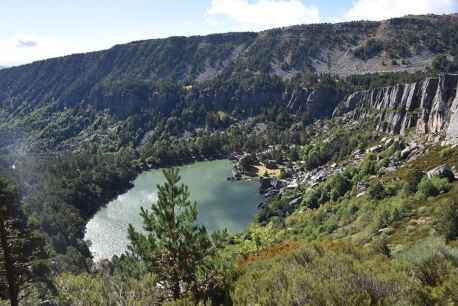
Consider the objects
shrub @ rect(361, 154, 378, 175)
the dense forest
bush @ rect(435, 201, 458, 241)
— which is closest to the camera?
the dense forest

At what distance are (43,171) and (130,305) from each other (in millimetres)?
120290

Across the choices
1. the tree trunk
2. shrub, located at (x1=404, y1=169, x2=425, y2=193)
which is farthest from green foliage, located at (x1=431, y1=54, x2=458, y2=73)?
the tree trunk

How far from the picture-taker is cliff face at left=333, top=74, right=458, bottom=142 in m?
73.2

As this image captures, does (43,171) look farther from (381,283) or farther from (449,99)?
(381,283)

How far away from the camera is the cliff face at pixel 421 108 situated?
73188 millimetres

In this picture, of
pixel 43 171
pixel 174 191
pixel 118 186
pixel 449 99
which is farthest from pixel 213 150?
pixel 174 191

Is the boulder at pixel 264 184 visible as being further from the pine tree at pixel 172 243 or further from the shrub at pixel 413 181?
the pine tree at pixel 172 243

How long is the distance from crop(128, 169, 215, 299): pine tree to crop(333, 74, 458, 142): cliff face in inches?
2309

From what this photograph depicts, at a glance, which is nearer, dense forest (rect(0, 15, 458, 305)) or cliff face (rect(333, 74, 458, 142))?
dense forest (rect(0, 15, 458, 305))

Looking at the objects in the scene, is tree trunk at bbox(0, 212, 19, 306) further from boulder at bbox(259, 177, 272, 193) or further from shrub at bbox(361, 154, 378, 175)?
boulder at bbox(259, 177, 272, 193)

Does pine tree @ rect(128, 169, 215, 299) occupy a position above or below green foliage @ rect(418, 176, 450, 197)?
below

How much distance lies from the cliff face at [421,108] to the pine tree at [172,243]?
58.7 m

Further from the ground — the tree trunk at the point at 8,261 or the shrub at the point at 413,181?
the shrub at the point at 413,181

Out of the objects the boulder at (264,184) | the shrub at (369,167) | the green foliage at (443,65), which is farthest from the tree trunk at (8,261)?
the green foliage at (443,65)
